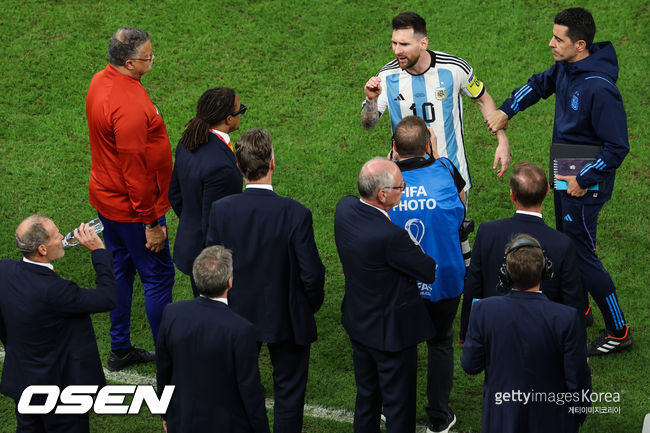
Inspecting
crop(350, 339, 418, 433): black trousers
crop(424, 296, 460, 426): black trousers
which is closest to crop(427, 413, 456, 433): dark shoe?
crop(424, 296, 460, 426): black trousers

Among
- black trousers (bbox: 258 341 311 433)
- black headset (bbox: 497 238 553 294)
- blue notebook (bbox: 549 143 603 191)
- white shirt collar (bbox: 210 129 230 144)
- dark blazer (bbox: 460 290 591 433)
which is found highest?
white shirt collar (bbox: 210 129 230 144)

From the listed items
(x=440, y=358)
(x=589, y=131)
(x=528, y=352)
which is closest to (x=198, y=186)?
(x=440, y=358)

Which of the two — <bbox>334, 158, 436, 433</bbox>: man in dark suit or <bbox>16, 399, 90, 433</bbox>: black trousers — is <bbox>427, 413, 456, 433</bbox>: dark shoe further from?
<bbox>16, 399, 90, 433</bbox>: black trousers

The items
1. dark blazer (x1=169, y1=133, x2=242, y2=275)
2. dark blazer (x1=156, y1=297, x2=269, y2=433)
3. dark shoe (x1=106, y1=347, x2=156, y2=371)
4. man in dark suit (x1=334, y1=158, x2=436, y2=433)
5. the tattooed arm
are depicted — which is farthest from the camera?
dark shoe (x1=106, y1=347, x2=156, y2=371)

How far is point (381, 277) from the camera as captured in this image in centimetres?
459

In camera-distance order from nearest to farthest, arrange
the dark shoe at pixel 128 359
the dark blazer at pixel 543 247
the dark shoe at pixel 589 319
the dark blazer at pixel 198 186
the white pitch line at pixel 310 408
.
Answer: the dark blazer at pixel 543 247
the dark blazer at pixel 198 186
the white pitch line at pixel 310 408
the dark shoe at pixel 128 359
the dark shoe at pixel 589 319

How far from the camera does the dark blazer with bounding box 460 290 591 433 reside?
13.0 feet

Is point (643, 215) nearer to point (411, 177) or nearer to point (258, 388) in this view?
point (411, 177)

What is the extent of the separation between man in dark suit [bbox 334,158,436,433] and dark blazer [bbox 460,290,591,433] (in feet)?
1.88

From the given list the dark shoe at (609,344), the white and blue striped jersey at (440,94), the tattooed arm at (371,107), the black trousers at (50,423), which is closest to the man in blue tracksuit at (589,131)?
the dark shoe at (609,344)

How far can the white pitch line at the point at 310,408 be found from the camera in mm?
5656

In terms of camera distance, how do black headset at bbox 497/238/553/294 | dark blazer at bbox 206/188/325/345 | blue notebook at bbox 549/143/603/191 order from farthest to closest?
blue notebook at bbox 549/143/603/191 < dark blazer at bbox 206/188/325/345 < black headset at bbox 497/238/553/294

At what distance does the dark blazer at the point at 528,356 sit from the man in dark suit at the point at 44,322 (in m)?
2.13

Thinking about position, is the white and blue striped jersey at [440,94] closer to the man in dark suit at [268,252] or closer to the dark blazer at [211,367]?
the man in dark suit at [268,252]
